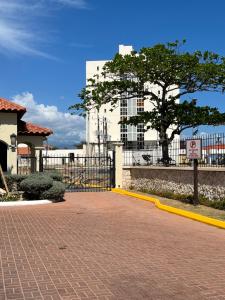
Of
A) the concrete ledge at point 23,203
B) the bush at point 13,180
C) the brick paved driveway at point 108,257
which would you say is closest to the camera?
the brick paved driveway at point 108,257

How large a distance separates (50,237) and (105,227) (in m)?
2.23

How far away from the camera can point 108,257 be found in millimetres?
8602

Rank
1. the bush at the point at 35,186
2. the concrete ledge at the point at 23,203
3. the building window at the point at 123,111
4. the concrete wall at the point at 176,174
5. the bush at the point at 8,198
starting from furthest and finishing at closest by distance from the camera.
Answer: the building window at the point at 123,111 < the bush at the point at 35,186 < the bush at the point at 8,198 < the concrete ledge at the point at 23,203 < the concrete wall at the point at 176,174

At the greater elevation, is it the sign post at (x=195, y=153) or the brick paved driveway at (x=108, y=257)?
the sign post at (x=195, y=153)

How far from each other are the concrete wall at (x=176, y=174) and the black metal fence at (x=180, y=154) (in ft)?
1.76

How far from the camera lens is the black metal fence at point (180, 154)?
55.7ft

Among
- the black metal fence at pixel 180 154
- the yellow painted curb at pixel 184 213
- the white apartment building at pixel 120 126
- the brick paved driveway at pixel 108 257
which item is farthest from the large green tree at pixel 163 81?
the white apartment building at pixel 120 126

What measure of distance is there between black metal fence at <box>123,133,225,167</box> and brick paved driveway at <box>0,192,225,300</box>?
3645 millimetres

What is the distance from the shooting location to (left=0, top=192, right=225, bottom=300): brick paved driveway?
6461mm

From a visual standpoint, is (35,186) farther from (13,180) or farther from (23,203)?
(13,180)

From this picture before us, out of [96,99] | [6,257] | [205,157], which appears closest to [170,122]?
[96,99]

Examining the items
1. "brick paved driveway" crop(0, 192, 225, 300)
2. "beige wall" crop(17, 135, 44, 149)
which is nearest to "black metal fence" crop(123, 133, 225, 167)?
"brick paved driveway" crop(0, 192, 225, 300)

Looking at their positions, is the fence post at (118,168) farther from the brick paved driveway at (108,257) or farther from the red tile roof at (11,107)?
the brick paved driveway at (108,257)

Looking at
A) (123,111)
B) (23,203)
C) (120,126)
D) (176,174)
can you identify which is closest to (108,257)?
(23,203)
